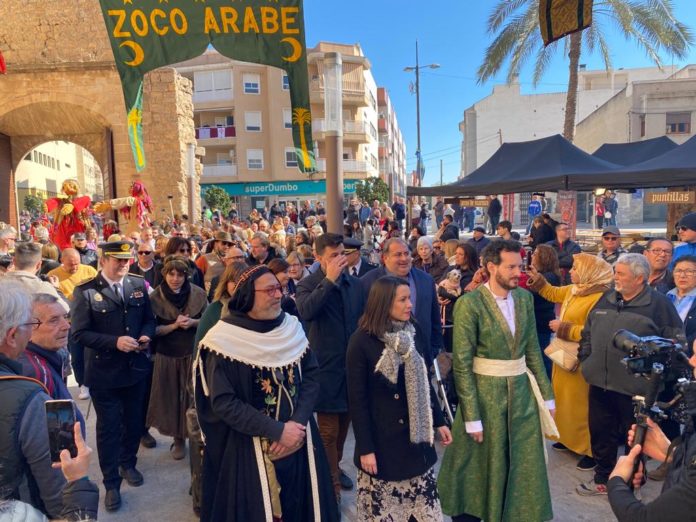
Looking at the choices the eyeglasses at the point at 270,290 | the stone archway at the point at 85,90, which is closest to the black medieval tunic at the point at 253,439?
the eyeglasses at the point at 270,290

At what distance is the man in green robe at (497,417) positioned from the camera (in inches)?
127

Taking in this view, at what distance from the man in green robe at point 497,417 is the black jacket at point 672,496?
1359mm

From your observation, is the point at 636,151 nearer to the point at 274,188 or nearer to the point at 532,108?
the point at 274,188

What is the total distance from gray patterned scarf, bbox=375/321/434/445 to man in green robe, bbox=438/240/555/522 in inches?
15.5

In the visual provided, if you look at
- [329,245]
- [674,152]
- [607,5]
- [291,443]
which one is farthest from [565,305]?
[607,5]

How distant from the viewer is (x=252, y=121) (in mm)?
40156

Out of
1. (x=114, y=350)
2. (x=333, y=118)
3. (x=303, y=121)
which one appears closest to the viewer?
(x=114, y=350)

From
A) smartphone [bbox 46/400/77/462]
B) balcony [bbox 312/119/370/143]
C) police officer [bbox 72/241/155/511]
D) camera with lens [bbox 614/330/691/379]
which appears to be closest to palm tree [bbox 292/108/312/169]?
police officer [bbox 72/241/155/511]

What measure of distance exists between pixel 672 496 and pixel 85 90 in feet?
63.5

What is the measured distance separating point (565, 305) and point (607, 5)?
1441 centimetres

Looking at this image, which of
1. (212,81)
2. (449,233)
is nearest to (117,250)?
(449,233)

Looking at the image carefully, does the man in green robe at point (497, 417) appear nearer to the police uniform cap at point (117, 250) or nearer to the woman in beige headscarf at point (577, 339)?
the woman in beige headscarf at point (577, 339)

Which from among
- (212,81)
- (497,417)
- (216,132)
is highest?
(212,81)

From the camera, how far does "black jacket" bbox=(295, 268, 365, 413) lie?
3787mm
